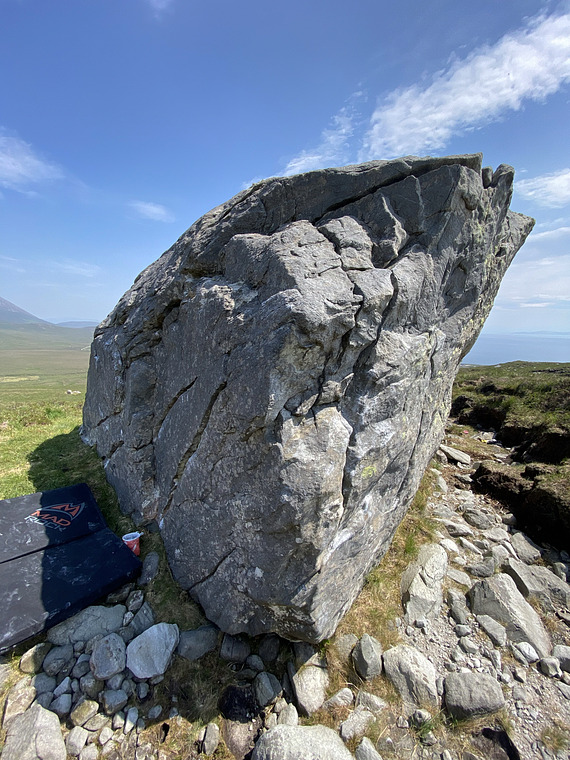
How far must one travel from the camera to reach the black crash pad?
6980 millimetres

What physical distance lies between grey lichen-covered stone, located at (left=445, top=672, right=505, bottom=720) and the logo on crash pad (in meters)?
9.46

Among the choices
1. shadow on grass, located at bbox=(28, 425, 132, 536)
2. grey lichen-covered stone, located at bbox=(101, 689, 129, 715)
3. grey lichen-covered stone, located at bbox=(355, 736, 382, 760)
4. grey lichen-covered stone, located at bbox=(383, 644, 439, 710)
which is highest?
shadow on grass, located at bbox=(28, 425, 132, 536)

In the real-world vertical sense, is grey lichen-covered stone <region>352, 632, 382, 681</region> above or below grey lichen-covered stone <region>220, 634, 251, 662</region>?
above

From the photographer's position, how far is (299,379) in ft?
21.2

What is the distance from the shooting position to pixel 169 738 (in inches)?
233

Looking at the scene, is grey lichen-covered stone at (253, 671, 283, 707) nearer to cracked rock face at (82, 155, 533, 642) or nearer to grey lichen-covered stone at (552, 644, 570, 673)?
cracked rock face at (82, 155, 533, 642)

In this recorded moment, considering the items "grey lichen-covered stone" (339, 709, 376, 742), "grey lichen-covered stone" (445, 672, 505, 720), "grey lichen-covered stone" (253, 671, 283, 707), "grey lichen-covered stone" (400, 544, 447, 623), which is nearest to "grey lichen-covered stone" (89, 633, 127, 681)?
"grey lichen-covered stone" (253, 671, 283, 707)

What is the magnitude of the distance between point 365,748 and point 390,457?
15.5ft

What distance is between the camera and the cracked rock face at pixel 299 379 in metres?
6.35

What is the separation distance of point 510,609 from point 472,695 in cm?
203

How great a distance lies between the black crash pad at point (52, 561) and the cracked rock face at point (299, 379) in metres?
1.20

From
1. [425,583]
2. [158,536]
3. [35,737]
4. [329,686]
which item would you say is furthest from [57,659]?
[425,583]

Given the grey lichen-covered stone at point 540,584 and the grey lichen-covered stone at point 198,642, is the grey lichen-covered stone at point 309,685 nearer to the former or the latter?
the grey lichen-covered stone at point 198,642

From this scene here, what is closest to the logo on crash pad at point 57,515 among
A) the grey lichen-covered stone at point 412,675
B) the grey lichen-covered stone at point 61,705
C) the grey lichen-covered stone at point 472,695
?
the grey lichen-covered stone at point 61,705
